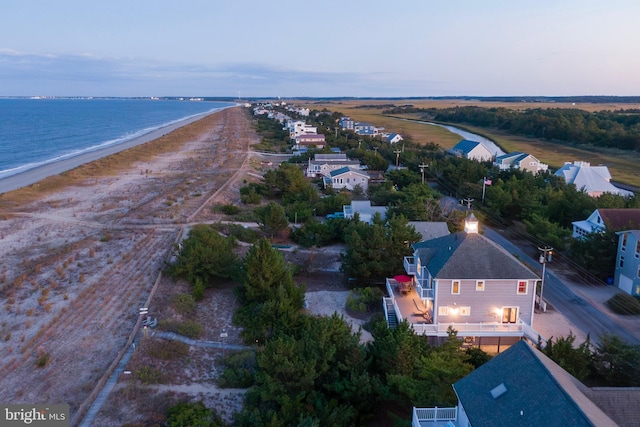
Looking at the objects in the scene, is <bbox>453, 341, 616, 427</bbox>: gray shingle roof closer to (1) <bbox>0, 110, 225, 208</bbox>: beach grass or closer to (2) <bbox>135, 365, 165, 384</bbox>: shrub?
(2) <bbox>135, 365, 165, 384</bbox>: shrub

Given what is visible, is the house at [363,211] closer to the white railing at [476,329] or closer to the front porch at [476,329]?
the front porch at [476,329]

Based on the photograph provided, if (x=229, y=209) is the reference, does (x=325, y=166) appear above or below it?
above

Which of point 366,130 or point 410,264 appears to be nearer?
point 410,264

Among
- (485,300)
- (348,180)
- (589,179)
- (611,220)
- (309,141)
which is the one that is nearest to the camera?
(485,300)

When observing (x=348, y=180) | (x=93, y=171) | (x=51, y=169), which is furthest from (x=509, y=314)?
(x=51, y=169)

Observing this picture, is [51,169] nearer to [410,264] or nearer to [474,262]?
[410,264]

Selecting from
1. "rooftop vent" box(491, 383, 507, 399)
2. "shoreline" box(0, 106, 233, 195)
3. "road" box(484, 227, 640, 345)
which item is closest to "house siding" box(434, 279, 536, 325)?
"road" box(484, 227, 640, 345)

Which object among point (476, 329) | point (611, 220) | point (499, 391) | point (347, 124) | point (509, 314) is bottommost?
point (476, 329)

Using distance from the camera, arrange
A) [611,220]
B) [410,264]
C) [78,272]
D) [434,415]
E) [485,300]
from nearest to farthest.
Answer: [434,415] → [485,300] → [410,264] → [78,272] → [611,220]

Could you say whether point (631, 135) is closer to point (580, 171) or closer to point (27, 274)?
point (580, 171)
